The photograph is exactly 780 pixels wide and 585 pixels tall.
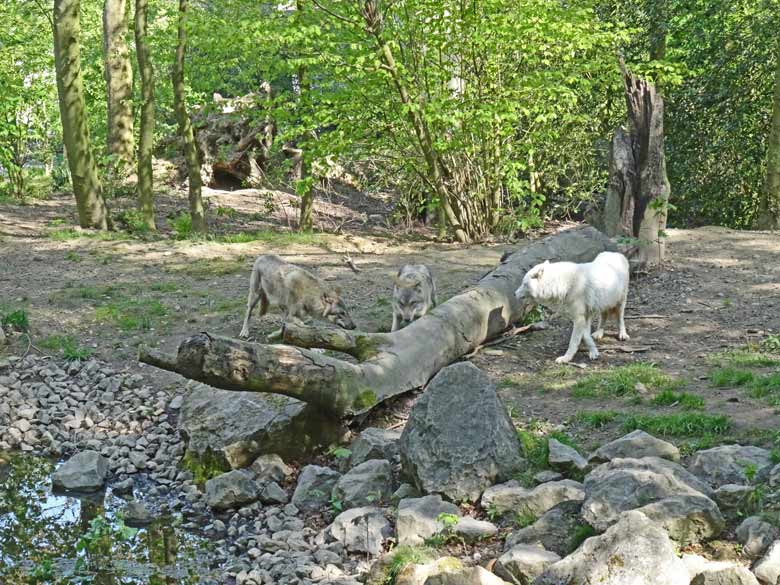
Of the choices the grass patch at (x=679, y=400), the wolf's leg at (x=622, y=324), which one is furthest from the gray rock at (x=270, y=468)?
the wolf's leg at (x=622, y=324)

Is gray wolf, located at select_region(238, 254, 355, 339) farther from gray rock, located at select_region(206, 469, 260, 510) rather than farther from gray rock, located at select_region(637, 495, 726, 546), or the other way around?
gray rock, located at select_region(637, 495, 726, 546)

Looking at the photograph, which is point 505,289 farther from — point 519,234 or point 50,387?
point 519,234

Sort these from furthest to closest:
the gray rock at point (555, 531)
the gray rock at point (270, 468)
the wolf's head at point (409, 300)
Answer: the wolf's head at point (409, 300), the gray rock at point (270, 468), the gray rock at point (555, 531)

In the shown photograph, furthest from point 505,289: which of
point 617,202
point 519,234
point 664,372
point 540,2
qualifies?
point 519,234

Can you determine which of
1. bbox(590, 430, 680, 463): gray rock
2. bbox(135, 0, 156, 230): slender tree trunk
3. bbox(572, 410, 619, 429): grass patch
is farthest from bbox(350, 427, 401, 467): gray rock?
bbox(135, 0, 156, 230): slender tree trunk

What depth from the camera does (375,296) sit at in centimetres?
1254

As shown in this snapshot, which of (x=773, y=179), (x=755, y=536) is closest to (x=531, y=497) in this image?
(x=755, y=536)

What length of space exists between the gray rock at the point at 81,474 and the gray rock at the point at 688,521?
16.5 ft

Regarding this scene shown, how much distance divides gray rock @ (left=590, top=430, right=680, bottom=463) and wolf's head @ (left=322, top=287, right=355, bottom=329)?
14.2 feet

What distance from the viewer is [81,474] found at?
8297mm

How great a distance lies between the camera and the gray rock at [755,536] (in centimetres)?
546

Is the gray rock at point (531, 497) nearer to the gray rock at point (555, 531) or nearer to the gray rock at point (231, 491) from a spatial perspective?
the gray rock at point (555, 531)

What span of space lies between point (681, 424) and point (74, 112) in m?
12.9

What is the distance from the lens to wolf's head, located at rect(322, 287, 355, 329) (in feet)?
35.1
